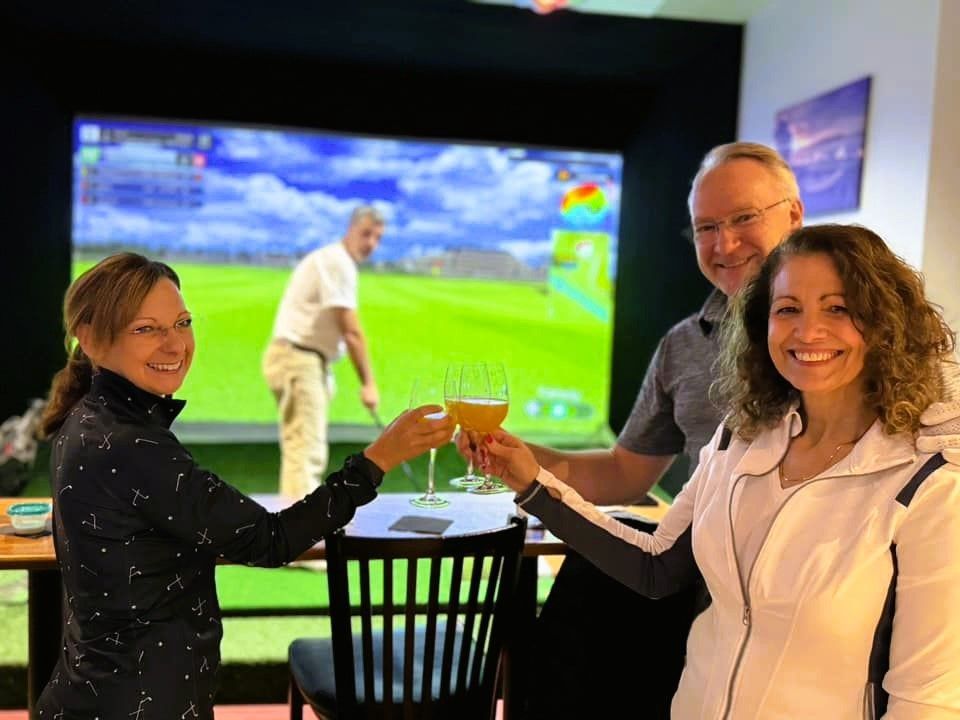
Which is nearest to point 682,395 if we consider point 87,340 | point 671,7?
point 87,340

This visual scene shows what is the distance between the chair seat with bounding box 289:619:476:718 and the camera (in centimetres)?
197

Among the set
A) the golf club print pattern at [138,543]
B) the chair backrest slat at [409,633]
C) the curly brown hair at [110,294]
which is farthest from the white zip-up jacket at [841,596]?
the curly brown hair at [110,294]

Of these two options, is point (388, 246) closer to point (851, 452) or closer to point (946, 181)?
point (946, 181)

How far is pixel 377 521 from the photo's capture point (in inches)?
87.1

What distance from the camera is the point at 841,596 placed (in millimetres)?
1272

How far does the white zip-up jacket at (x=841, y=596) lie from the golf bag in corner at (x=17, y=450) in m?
4.19

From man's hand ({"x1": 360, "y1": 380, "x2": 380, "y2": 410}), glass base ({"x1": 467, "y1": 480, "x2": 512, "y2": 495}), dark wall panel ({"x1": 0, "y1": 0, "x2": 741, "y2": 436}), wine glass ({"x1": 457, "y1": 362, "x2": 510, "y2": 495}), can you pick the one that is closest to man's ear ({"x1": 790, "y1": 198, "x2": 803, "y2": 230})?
wine glass ({"x1": 457, "y1": 362, "x2": 510, "y2": 495})

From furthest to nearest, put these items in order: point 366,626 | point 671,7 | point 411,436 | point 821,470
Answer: point 671,7 → point 366,626 → point 411,436 → point 821,470

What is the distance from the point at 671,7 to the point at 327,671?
4636 millimetres

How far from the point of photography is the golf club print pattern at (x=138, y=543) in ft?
4.84

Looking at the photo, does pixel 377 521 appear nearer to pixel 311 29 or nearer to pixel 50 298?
pixel 311 29

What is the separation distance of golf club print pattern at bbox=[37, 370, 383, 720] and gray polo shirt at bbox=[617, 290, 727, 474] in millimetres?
913

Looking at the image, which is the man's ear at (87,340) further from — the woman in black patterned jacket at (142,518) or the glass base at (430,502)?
the glass base at (430,502)

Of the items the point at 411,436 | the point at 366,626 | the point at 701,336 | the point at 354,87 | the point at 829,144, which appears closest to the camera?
the point at 411,436
